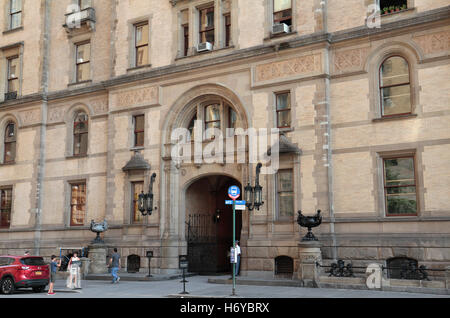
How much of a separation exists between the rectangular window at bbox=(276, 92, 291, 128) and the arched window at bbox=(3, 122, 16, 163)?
1830 cm

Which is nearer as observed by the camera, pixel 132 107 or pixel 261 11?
pixel 261 11

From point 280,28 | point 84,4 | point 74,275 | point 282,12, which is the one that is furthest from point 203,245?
point 84,4

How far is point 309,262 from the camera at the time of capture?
20.2 metres

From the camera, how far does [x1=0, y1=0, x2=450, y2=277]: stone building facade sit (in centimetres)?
2112

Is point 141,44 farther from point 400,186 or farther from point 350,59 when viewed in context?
point 400,186

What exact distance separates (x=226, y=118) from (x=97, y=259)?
380 inches

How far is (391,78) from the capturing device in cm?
2206

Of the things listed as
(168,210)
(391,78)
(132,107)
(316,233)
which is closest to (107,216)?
(168,210)

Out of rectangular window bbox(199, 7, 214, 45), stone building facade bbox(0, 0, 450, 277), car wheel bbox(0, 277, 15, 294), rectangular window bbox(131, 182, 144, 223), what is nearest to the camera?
car wheel bbox(0, 277, 15, 294)

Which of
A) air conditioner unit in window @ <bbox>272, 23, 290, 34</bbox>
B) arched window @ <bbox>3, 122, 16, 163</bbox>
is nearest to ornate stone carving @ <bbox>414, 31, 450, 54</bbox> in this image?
air conditioner unit in window @ <bbox>272, 23, 290, 34</bbox>

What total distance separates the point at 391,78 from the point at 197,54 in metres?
9.69

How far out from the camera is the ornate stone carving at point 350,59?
2258 centimetres

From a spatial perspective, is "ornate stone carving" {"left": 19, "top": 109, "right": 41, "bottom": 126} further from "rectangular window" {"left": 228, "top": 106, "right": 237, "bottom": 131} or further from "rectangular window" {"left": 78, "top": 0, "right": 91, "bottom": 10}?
"rectangular window" {"left": 228, "top": 106, "right": 237, "bottom": 131}
